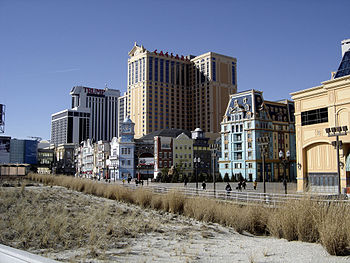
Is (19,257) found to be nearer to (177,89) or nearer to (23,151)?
(177,89)

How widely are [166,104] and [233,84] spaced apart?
33.5 metres

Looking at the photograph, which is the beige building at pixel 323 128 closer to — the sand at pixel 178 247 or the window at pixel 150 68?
the sand at pixel 178 247

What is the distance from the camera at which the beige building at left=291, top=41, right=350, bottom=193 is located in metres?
32.5

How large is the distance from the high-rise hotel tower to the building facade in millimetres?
70036

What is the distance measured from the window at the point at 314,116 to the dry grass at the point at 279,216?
1950cm

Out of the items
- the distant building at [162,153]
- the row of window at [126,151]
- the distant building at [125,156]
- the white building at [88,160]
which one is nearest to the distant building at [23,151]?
the white building at [88,160]

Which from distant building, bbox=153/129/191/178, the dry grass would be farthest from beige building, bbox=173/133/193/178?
the dry grass

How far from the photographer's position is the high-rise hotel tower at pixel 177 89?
472 feet

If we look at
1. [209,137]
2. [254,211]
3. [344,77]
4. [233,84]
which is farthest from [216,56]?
[254,211]

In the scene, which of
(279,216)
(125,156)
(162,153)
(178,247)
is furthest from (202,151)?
(178,247)

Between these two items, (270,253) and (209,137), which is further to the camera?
(209,137)

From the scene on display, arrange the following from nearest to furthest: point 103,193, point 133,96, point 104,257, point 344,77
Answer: point 104,257, point 344,77, point 103,193, point 133,96

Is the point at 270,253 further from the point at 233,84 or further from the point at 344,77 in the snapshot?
the point at 233,84

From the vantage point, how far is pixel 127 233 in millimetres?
15289
